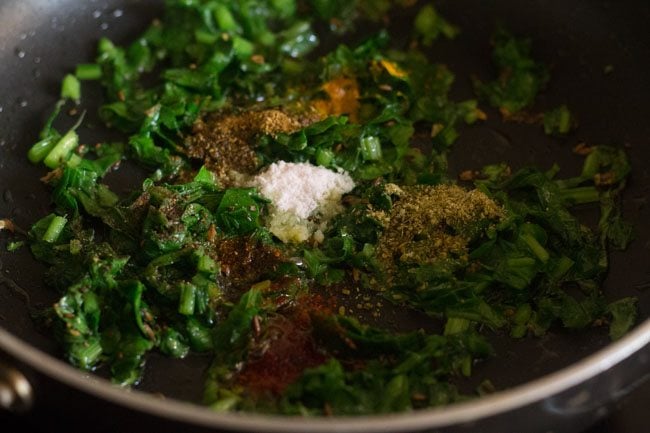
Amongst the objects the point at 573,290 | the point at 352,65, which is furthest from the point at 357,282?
the point at 352,65

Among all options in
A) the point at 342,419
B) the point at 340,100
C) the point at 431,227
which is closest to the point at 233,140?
the point at 340,100

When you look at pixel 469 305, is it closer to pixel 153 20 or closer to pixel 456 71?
pixel 456 71

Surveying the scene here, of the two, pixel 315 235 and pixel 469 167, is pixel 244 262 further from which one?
pixel 469 167

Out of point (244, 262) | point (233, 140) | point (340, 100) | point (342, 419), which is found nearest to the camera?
point (342, 419)

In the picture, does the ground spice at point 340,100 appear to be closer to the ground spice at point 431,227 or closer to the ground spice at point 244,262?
the ground spice at point 431,227

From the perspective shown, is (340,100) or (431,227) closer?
(431,227)

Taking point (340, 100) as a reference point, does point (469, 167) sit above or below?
below

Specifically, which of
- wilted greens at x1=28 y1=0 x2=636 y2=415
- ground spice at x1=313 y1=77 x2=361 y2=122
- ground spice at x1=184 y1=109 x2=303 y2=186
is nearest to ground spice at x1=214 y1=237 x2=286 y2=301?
wilted greens at x1=28 y1=0 x2=636 y2=415
